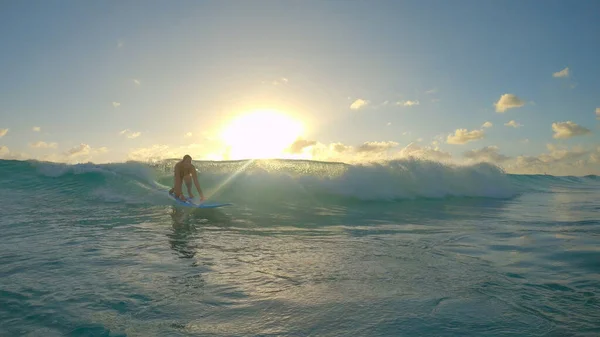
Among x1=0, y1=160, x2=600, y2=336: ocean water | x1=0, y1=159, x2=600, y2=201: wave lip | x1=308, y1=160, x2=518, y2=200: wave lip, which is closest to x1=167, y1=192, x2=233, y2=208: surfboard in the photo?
x1=0, y1=160, x2=600, y2=336: ocean water

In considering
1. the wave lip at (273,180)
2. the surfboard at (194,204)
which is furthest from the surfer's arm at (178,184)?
the wave lip at (273,180)

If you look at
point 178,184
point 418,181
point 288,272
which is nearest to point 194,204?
point 178,184

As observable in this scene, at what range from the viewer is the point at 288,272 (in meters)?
4.84

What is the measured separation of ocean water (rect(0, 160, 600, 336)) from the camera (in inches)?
128

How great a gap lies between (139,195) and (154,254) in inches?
315

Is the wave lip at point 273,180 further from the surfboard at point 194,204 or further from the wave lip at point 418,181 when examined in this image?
the surfboard at point 194,204

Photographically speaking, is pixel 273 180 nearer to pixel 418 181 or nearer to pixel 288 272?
pixel 418 181

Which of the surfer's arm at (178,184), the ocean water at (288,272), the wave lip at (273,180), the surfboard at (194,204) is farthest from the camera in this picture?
the wave lip at (273,180)

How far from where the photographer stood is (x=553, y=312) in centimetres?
346

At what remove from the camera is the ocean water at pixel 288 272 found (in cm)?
325

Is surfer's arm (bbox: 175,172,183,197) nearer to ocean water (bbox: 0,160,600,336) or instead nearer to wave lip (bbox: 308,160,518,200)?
ocean water (bbox: 0,160,600,336)

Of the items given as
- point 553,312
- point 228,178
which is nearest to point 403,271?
point 553,312

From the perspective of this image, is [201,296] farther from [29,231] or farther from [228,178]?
[228,178]

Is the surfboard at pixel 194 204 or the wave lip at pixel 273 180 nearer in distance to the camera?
the surfboard at pixel 194 204
